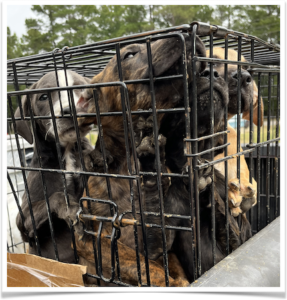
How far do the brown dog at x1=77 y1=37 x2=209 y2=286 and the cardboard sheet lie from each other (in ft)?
0.40

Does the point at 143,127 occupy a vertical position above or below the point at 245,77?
below

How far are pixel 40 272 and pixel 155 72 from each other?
3.24 feet

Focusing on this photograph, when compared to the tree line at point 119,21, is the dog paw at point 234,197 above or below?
below

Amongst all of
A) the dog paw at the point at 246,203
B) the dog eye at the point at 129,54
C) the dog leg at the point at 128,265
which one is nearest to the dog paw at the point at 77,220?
the dog leg at the point at 128,265

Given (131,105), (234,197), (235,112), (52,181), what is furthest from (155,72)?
(52,181)

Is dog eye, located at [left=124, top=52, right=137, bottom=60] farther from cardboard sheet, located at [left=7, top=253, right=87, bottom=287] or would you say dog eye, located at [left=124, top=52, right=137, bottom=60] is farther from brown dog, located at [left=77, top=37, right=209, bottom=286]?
cardboard sheet, located at [left=7, top=253, right=87, bottom=287]

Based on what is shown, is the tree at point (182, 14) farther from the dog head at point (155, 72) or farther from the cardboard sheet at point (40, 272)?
the cardboard sheet at point (40, 272)

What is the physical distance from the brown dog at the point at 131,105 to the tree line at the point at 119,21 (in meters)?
11.1

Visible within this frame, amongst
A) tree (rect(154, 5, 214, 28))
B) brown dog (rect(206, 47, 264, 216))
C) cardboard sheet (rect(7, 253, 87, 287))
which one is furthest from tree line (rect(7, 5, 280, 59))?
cardboard sheet (rect(7, 253, 87, 287))

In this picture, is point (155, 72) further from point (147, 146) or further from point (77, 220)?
point (77, 220)

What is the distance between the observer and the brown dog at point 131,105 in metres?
1.18

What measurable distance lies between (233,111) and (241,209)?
1.92 ft

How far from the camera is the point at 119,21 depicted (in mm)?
13312
